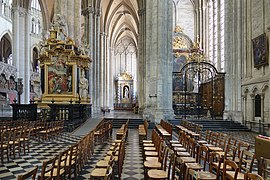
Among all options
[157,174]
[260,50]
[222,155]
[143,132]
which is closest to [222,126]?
[260,50]

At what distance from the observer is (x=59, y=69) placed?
2014cm

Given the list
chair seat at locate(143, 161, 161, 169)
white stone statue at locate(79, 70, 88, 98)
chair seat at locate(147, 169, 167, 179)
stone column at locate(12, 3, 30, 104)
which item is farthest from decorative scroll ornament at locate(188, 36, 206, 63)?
chair seat at locate(147, 169, 167, 179)

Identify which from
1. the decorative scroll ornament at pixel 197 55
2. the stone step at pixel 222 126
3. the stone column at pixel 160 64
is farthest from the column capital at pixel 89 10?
the stone step at pixel 222 126

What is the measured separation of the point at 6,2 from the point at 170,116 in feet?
92.3

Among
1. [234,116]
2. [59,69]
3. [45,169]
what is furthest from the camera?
[59,69]

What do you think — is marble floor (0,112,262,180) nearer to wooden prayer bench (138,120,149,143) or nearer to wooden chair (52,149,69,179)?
wooden prayer bench (138,120,149,143)

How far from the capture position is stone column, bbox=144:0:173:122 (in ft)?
61.6

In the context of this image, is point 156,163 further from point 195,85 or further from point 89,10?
point 195,85

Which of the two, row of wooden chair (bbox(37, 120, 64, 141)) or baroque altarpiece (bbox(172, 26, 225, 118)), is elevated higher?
baroque altarpiece (bbox(172, 26, 225, 118))

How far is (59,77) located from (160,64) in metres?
7.24

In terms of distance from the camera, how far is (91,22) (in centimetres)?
3053

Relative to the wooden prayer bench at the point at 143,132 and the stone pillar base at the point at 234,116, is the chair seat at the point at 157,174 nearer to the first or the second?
the wooden prayer bench at the point at 143,132

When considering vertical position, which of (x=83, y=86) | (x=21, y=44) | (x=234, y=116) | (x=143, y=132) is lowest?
(x=143, y=132)

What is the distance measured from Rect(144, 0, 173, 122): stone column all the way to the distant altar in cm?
534
